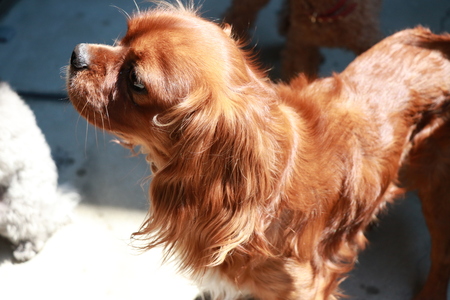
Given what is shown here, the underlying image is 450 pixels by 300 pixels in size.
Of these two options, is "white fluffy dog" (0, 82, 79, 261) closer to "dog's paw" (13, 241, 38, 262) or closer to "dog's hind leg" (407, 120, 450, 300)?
"dog's paw" (13, 241, 38, 262)

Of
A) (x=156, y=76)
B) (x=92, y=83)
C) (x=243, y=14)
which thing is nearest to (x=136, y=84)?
(x=156, y=76)

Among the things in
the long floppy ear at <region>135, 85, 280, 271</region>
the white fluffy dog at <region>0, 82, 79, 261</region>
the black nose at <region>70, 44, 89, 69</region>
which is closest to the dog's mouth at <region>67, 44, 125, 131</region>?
the black nose at <region>70, 44, 89, 69</region>

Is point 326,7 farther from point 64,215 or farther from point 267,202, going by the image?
point 64,215

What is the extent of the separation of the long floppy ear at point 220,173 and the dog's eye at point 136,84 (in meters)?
0.13

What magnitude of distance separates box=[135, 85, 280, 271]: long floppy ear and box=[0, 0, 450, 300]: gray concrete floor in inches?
17.7

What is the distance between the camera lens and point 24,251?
9.20 ft

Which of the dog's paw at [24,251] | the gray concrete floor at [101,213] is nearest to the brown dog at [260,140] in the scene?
the gray concrete floor at [101,213]

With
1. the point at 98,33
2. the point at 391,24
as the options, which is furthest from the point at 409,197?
the point at 98,33

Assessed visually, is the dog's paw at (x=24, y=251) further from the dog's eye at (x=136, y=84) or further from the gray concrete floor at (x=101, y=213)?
the dog's eye at (x=136, y=84)

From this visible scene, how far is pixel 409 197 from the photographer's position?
3201 mm

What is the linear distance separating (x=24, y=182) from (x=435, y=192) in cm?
221

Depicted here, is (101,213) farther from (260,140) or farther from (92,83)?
(260,140)

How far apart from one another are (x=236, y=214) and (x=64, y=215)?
5.12ft

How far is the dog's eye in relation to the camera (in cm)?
171
